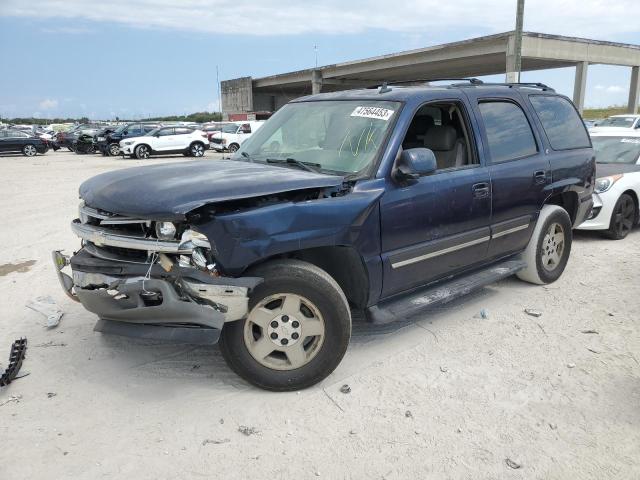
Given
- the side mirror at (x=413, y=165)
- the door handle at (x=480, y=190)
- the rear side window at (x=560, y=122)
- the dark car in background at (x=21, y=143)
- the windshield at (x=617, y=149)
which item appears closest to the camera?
the side mirror at (x=413, y=165)

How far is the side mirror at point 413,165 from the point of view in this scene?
3635 mm

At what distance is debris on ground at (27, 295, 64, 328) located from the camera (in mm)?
4449

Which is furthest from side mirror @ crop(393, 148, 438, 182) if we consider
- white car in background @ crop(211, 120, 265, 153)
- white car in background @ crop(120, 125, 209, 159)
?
white car in background @ crop(211, 120, 265, 153)

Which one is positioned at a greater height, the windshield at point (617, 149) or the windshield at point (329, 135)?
the windshield at point (329, 135)

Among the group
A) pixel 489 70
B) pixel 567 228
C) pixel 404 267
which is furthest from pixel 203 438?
pixel 489 70

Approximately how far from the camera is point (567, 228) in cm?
556

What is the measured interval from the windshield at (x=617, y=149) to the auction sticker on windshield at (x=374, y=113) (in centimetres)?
589

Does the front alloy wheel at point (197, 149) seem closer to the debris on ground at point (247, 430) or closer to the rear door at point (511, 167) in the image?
the rear door at point (511, 167)

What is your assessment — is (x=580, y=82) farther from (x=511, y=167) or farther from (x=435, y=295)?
(x=435, y=295)

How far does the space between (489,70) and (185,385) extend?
42261 mm

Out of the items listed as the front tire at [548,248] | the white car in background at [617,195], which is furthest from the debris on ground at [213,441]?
the white car in background at [617,195]

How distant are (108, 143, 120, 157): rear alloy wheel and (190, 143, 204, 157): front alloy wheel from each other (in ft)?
15.2

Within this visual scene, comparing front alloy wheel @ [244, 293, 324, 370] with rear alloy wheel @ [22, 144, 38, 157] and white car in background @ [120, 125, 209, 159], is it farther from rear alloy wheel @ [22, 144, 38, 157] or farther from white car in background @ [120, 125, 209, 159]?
rear alloy wheel @ [22, 144, 38, 157]

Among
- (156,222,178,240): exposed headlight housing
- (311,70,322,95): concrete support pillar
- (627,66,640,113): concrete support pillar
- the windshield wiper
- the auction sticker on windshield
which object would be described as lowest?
(156,222,178,240): exposed headlight housing
